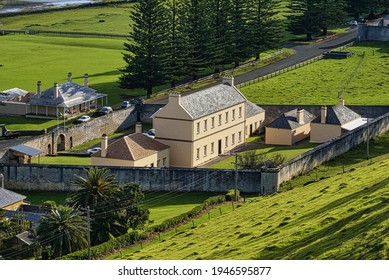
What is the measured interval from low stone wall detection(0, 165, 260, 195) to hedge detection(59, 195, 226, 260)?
6203 mm

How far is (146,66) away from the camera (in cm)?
11900

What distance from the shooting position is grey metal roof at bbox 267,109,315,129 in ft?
323

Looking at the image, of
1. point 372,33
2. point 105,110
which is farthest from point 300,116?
point 372,33

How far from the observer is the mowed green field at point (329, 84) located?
113 metres

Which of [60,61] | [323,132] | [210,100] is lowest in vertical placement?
[60,61]

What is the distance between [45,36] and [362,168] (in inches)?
3619

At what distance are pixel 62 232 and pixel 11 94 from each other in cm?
5057

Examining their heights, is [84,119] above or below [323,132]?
below

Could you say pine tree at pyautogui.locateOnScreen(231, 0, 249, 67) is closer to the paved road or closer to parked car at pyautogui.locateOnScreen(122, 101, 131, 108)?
the paved road

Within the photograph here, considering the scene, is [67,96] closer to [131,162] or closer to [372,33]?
[131,162]

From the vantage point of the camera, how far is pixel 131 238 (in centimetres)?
6731

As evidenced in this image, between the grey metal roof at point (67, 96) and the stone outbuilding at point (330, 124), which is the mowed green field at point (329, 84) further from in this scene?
the grey metal roof at point (67, 96)

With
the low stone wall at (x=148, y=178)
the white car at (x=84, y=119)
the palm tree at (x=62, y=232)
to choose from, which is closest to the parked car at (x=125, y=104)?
the white car at (x=84, y=119)

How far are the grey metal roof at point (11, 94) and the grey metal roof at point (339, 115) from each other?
30.5 metres
